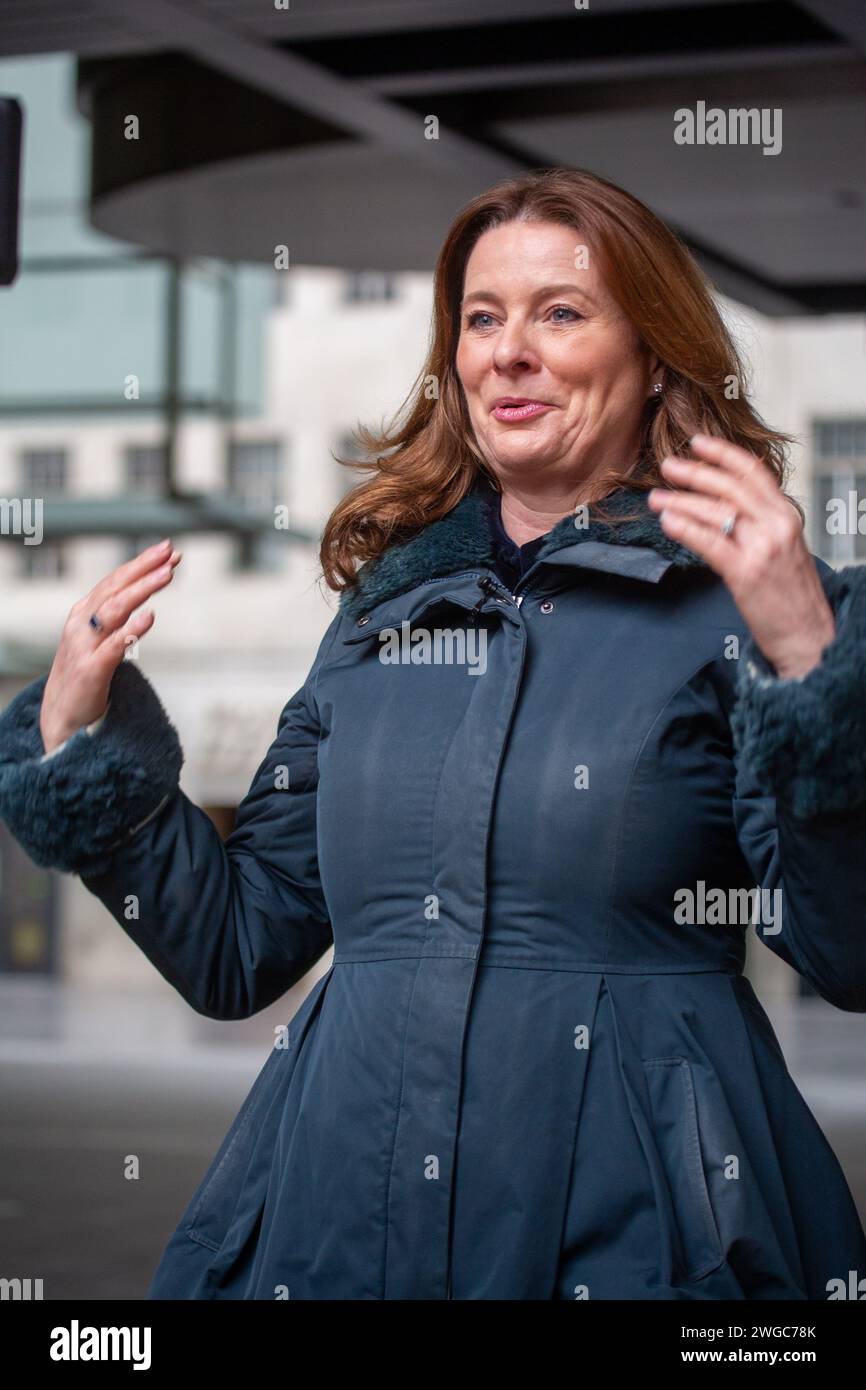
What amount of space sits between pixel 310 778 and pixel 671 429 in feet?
2.11

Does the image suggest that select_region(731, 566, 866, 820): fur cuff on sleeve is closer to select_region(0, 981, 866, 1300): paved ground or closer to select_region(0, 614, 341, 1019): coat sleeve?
select_region(0, 614, 341, 1019): coat sleeve

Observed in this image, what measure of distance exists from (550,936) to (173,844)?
1.79 ft

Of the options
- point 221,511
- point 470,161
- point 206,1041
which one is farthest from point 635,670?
point 206,1041

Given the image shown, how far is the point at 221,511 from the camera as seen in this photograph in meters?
18.4

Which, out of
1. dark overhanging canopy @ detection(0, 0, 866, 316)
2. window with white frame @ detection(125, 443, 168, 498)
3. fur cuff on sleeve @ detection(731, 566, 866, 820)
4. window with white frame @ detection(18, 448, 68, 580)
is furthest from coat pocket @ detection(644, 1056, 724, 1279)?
window with white frame @ detection(125, 443, 168, 498)

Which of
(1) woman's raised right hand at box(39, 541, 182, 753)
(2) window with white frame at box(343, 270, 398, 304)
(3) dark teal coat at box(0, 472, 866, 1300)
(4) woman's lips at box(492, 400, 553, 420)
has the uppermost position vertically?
(2) window with white frame at box(343, 270, 398, 304)

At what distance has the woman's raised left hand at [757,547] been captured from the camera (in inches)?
82.6

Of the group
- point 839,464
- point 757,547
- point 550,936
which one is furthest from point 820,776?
point 839,464

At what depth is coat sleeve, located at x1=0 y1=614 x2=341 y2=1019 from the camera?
8.36 feet

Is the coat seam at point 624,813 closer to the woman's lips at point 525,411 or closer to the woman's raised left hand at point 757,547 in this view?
the woman's raised left hand at point 757,547

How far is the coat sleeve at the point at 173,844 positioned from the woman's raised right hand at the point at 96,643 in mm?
28

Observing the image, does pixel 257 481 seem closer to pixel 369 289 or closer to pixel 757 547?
pixel 369 289

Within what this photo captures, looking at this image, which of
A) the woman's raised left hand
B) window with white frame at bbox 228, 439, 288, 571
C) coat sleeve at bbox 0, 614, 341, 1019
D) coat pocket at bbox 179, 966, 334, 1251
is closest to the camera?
the woman's raised left hand
